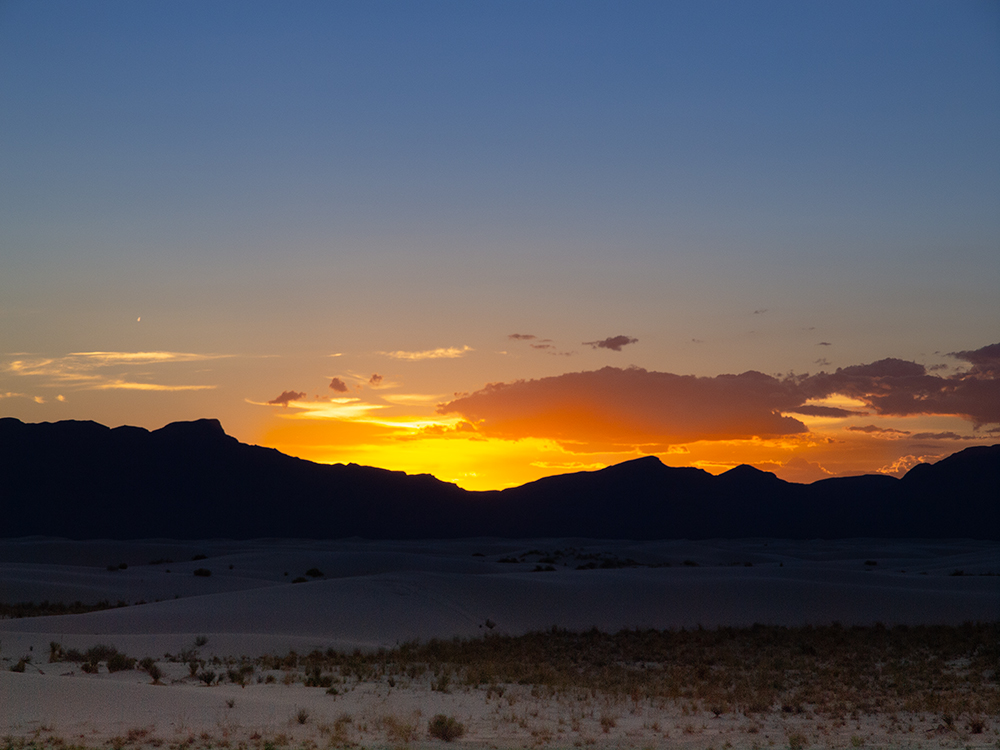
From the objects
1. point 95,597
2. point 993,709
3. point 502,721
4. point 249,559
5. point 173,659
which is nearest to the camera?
point 502,721

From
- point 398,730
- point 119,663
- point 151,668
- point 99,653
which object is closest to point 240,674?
point 151,668

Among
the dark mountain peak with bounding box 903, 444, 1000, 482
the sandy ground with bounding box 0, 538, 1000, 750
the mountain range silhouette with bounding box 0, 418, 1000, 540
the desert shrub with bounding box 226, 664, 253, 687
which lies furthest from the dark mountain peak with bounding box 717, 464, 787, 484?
the desert shrub with bounding box 226, 664, 253, 687

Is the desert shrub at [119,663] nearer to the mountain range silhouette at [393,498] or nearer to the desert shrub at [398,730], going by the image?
the desert shrub at [398,730]

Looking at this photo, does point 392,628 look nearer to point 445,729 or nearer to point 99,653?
point 99,653

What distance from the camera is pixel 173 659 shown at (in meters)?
17.2

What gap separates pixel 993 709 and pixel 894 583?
22.6m

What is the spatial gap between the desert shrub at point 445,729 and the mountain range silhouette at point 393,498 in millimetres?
129555

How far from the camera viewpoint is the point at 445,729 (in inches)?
455

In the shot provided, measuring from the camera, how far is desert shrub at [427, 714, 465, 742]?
11469mm

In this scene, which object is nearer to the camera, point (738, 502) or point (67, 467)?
point (67, 467)

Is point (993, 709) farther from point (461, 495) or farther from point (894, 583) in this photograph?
point (461, 495)

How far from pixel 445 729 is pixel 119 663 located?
24.3 feet

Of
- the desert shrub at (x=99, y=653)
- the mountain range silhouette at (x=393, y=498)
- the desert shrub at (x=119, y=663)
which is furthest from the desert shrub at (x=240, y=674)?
the mountain range silhouette at (x=393, y=498)

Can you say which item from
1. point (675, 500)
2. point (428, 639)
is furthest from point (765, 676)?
point (675, 500)
